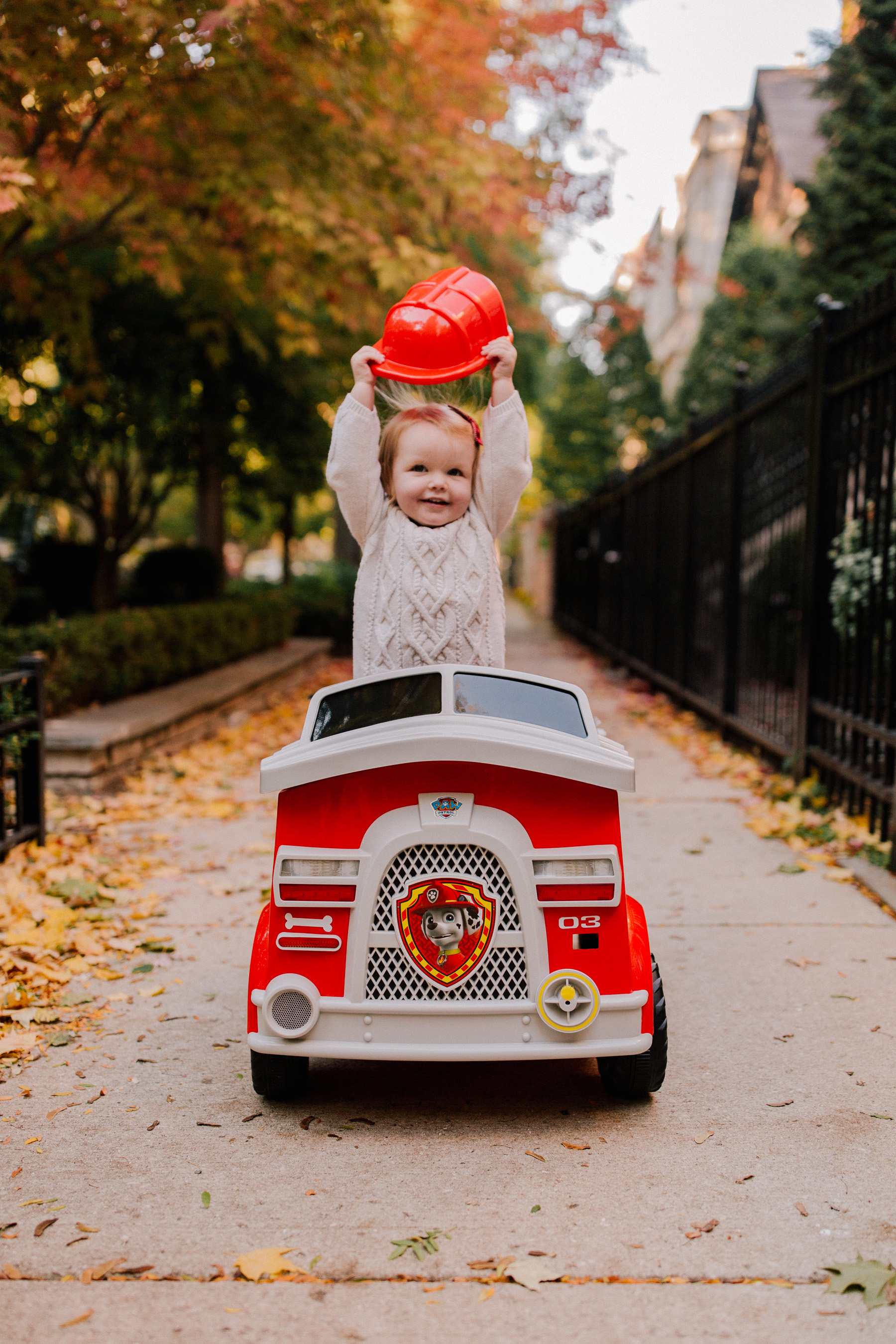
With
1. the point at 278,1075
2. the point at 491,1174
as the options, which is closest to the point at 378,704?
the point at 278,1075

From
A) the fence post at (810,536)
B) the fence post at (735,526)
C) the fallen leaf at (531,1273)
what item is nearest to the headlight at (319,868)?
the fallen leaf at (531,1273)

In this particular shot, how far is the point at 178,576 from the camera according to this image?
48.2 ft

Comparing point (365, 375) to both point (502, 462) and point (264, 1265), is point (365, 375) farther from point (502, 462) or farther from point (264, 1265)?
point (264, 1265)

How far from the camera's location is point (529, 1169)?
2643 millimetres

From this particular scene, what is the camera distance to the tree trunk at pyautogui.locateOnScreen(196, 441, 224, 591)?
557 inches

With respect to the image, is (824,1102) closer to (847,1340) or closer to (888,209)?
(847,1340)

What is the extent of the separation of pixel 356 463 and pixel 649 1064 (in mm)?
1877

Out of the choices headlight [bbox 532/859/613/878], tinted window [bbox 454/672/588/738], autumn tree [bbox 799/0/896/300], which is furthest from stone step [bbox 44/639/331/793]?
autumn tree [bbox 799/0/896/300]

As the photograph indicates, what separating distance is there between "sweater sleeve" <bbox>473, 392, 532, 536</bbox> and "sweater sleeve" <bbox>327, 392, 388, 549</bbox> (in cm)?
32

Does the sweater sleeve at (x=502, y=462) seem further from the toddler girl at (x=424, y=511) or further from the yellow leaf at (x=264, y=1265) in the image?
the yellow leaf at (x=264, y=1265)

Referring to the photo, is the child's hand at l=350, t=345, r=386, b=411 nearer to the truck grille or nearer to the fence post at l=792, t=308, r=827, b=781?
the truck grille

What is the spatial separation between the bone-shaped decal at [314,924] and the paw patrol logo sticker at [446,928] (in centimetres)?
17

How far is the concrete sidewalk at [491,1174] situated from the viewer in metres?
2.12

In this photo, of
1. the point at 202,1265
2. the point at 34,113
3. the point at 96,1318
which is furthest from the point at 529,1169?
the point at 34,113
